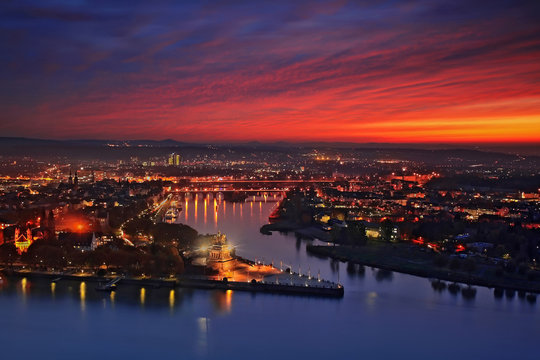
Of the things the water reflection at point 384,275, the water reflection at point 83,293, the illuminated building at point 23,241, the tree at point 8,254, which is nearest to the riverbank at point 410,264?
the water reflection at point 384,275

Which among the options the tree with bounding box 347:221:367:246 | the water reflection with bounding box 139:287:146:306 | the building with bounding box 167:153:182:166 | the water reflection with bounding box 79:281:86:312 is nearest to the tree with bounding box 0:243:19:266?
the water reflection with bounding box 79:281:86:312

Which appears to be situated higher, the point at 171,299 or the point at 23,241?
the point at 23,241

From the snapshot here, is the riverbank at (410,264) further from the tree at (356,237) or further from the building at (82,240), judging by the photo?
the building at (82,240)

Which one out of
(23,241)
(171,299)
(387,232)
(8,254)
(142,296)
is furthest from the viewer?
(387,232)

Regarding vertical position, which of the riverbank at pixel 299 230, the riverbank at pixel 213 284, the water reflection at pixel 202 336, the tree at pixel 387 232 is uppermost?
the tree at pixel 387 232

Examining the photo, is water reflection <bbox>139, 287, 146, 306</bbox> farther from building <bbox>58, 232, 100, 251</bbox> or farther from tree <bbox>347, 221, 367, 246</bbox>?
tree <bbox>347, 221, 367, 246</bbox>

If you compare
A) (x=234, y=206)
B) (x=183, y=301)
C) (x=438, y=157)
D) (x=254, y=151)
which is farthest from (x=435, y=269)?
(x=254, y=151)

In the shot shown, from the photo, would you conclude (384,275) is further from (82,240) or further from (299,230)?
(299,230)

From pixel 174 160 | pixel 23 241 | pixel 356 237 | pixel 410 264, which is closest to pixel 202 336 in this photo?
pixel 410 264
